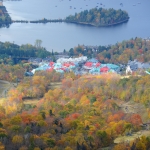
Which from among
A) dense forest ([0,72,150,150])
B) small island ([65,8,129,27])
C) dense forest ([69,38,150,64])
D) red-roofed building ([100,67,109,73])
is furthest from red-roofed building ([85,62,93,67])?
small island ([65,8,129,27])

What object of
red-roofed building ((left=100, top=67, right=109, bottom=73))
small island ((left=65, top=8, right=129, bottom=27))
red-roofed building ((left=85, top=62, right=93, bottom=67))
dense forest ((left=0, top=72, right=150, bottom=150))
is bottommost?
red-roofed building ((left=100, top=67, right=109, bottom=73))

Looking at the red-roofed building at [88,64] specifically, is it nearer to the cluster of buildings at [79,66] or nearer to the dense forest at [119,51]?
the cluster of buildings at [79,66]

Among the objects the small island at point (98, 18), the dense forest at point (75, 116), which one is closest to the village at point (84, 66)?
the dense forest at point (75, 116)

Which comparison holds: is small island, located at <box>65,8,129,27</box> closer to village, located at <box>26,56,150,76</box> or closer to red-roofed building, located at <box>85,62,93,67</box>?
village, located at <box>26,56,150,76</box>

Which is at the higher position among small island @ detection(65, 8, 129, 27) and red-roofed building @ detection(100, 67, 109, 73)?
small island @ detection(65, 8, 129, 27)

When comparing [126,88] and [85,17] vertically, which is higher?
[85,17]

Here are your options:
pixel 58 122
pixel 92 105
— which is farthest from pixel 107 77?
pixel 58 122

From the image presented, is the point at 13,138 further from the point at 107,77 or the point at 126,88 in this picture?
the point at 107,77
